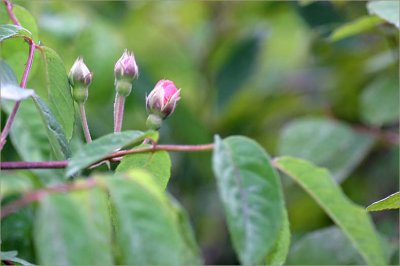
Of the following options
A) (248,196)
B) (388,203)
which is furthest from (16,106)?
(388,203)

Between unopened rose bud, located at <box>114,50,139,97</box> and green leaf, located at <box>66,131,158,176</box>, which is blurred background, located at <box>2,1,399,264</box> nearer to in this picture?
unopened rose bud, located at <box>114,50,139,97</box>

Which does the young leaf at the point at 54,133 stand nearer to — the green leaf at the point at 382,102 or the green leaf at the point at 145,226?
the green leaf at the point at 145,226

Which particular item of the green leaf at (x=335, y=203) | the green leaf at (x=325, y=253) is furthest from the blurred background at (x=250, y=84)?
the green leaf at (x=335, y=203)

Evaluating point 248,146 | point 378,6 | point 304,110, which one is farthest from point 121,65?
point 304,110

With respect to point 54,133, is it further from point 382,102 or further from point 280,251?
point 382,102

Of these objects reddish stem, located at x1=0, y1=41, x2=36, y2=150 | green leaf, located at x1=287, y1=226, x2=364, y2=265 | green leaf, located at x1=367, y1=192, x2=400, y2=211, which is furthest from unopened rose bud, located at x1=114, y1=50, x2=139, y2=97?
green leaf, located at x1=287, y1=226, x2=364, y2=265

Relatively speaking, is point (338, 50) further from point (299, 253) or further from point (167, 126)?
point (299, 253)
